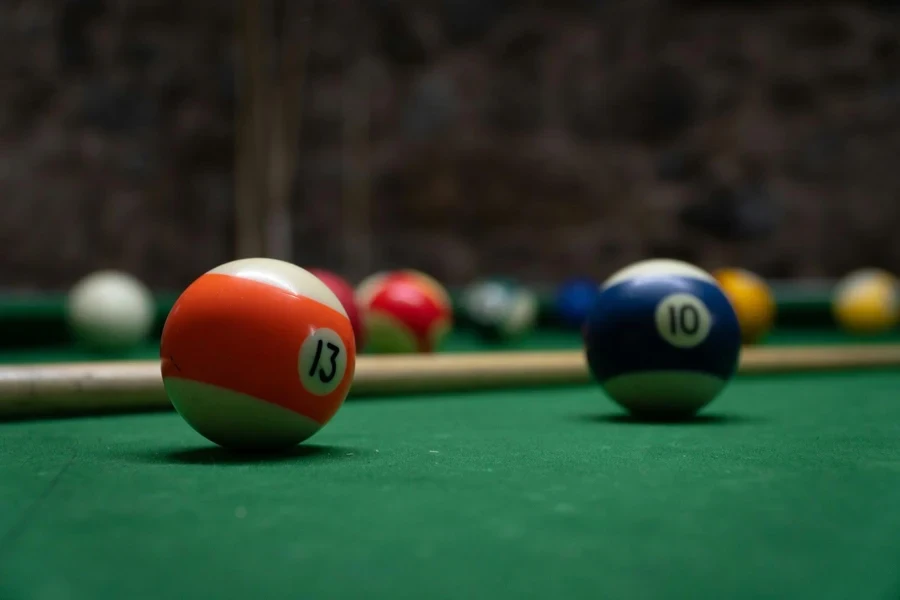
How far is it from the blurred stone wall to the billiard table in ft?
23.4

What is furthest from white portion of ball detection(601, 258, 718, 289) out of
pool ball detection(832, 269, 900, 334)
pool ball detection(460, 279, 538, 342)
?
pool ball detection(832, 269, 900, 334)

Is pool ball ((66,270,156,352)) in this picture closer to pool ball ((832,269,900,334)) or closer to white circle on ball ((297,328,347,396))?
white circle on ball ((297,328,347,396))

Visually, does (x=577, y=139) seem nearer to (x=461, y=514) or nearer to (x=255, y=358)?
(x=255, y=358)

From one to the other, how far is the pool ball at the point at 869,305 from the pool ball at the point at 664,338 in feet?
16.0

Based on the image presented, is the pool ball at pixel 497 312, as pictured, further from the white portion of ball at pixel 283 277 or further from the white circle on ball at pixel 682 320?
the white portion of ball at pixel 283 277

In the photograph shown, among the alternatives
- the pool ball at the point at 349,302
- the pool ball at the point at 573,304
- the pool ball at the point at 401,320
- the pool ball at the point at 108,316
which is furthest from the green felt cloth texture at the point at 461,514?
the pool ball at the point at 573,304

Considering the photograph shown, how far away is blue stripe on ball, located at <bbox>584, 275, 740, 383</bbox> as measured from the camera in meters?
3.32

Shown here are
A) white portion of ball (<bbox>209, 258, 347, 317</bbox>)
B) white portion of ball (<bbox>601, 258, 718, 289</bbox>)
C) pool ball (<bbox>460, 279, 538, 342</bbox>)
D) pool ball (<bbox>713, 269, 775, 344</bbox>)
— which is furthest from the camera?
pool ball (<bbox>460, 279, 538, 342</bbox>)

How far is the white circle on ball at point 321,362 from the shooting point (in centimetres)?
261

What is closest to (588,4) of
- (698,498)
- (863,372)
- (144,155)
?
(144,155)

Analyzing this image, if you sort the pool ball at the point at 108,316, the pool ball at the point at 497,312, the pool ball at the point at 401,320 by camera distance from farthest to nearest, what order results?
the pool ball at the point at 497,312, the pool ball at the point at 108,316, the pool ball at the point at 401,320

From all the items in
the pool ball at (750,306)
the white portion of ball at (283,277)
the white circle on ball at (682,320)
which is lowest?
the pool ball at (750,306)

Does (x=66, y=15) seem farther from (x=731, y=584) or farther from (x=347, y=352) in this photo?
(x=731, y=584)

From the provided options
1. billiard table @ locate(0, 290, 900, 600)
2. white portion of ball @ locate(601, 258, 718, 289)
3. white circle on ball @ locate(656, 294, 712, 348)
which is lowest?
billiard table @ locate(0, 290, 900, 600)
